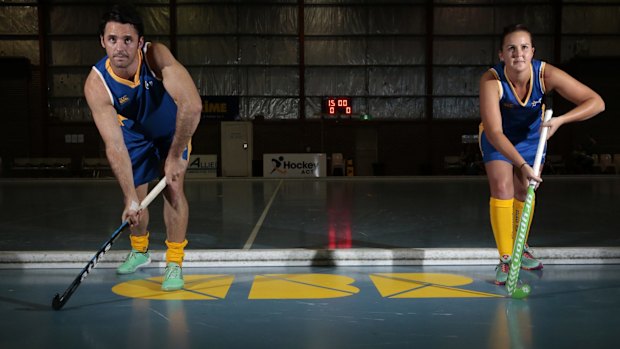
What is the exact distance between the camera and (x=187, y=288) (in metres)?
3.63

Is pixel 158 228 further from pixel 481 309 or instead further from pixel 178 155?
pixel 481 309

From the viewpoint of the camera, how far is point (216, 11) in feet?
82.3

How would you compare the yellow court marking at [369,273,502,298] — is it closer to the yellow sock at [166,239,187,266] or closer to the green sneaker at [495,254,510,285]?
the green sneaker at [495,254,510,285]

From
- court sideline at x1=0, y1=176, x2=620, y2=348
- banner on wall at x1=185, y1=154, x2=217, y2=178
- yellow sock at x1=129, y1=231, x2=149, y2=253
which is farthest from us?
banner on wall at x1=185, y1=154, x2=217, y2=178

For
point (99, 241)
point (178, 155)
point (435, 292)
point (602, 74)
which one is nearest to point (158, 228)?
point (99, 241)

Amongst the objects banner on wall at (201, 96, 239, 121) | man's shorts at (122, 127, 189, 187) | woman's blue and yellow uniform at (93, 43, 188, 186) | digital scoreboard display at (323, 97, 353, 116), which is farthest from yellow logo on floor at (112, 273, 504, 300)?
banner on wall at (201, 96, 239, 121)

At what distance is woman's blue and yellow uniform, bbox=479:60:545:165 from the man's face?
7.81 ft

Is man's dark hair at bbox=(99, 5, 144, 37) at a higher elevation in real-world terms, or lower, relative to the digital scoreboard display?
lower

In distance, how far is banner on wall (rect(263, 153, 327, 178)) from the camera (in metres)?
20.8

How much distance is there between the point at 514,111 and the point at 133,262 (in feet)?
9.77

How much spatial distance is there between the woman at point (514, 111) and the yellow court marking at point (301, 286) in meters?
1.05

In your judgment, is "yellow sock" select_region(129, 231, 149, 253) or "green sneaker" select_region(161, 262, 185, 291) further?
"yellow sock" select_region(129, 231, 149, 253)

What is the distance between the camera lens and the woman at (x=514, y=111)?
3553 millimetres

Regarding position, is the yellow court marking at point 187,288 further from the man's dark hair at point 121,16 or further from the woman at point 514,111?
the woman at point 514,111
